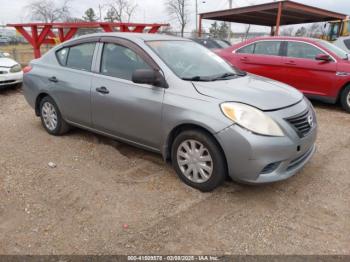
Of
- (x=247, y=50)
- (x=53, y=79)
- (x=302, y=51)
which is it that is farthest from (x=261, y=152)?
(x=247, y=50)

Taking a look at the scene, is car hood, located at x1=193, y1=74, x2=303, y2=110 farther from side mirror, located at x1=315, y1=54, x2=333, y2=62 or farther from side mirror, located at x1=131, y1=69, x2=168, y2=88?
side mirror, located at x1=315, y1=54, x2=333, y2=62

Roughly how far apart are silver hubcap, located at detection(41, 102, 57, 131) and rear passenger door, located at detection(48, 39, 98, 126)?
0.29m

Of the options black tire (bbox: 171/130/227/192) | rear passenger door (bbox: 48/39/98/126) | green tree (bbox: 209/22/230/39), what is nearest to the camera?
black tire (bbox: 171/130/227/192)

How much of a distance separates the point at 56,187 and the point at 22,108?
13.2ft

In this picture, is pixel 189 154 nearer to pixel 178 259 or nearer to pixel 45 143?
pixel 178 259

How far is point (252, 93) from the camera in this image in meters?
3.19

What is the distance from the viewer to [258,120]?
2900 mm

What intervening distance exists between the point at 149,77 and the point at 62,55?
200cm

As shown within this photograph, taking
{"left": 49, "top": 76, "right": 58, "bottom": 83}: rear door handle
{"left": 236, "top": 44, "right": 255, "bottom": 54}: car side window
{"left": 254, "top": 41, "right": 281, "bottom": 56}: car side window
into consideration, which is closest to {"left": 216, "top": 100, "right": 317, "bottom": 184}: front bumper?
{"left": 49, "top": 76, "right": 58, "bottom": 83}: rear door handle

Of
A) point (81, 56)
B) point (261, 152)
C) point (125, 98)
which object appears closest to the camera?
point (261, 152)

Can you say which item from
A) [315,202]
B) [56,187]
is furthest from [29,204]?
[315,202]

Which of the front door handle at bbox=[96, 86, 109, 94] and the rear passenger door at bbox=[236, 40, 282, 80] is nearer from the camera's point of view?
the front door handle at bbox=[96, 86, 109, 94]

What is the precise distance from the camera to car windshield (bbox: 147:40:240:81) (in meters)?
3.51

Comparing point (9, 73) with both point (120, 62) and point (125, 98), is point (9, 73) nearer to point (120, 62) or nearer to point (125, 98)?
point (120, 62)
